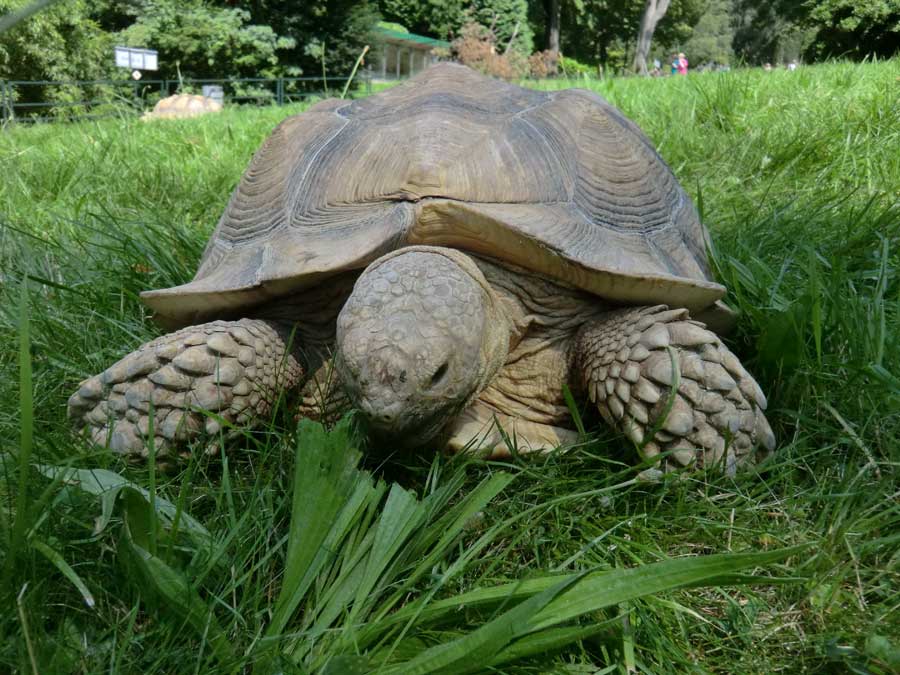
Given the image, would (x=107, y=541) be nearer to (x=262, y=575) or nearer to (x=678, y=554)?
(x=262, y=575)

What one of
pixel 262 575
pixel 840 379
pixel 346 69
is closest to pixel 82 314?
pixel 262 575

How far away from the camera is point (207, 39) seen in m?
23.6

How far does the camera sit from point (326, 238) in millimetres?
1957

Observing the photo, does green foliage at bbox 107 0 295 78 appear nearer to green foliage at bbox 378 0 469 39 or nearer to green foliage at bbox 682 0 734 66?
green foliage at bbox 378 0 469 39

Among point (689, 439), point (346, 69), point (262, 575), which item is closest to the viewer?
point (262, 575)

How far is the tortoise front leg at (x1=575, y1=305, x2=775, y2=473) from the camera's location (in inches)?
68.6

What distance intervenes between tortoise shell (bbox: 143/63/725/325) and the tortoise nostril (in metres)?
0.40

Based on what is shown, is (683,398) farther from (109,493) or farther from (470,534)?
(109,493)

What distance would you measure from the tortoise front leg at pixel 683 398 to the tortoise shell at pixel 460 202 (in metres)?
0.19

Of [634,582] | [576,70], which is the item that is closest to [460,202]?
[634,582]

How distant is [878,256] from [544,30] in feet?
140

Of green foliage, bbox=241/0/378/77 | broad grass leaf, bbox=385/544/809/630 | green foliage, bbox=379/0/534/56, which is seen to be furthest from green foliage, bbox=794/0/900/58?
broad grass leaf, bbox=385/544/809/630

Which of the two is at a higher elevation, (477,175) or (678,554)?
(477,175)

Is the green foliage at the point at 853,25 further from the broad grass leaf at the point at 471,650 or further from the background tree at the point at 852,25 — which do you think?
the broad grass leaf at the point at 471,650
